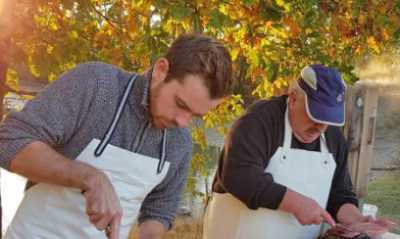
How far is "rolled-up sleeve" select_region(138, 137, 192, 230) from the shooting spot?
1.60 metres

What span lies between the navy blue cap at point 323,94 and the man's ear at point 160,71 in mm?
732

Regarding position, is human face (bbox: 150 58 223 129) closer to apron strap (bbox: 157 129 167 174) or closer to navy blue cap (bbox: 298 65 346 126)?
apron strap (bbox: 157 129 167 174)

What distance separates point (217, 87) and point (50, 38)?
1.59 meters

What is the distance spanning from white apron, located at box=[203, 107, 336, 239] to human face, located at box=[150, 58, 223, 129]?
0.72m

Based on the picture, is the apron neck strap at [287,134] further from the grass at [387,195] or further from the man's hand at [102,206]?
the grass at [387,195]

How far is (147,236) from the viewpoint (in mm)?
1579

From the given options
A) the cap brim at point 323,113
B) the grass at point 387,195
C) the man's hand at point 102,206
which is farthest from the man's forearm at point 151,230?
the grass at point 387,195

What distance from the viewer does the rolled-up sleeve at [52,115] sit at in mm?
1220

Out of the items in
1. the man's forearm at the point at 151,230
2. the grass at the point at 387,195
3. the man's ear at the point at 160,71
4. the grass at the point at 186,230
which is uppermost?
the man's ear at the point at 160,71

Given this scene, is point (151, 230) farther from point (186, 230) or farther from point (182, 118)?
point (186, 230)

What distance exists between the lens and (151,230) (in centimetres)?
158

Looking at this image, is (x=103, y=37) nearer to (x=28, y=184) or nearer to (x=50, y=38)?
(x=50, y=38)

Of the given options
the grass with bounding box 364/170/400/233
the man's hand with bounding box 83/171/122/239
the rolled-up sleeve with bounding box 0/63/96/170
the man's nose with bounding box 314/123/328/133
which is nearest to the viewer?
the man's hand with bounding box 83/171/122/239

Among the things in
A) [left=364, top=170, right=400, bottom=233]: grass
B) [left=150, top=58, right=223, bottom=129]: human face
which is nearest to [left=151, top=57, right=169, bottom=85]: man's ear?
[left=150, top=58, right=223, bottom=129]: human face
